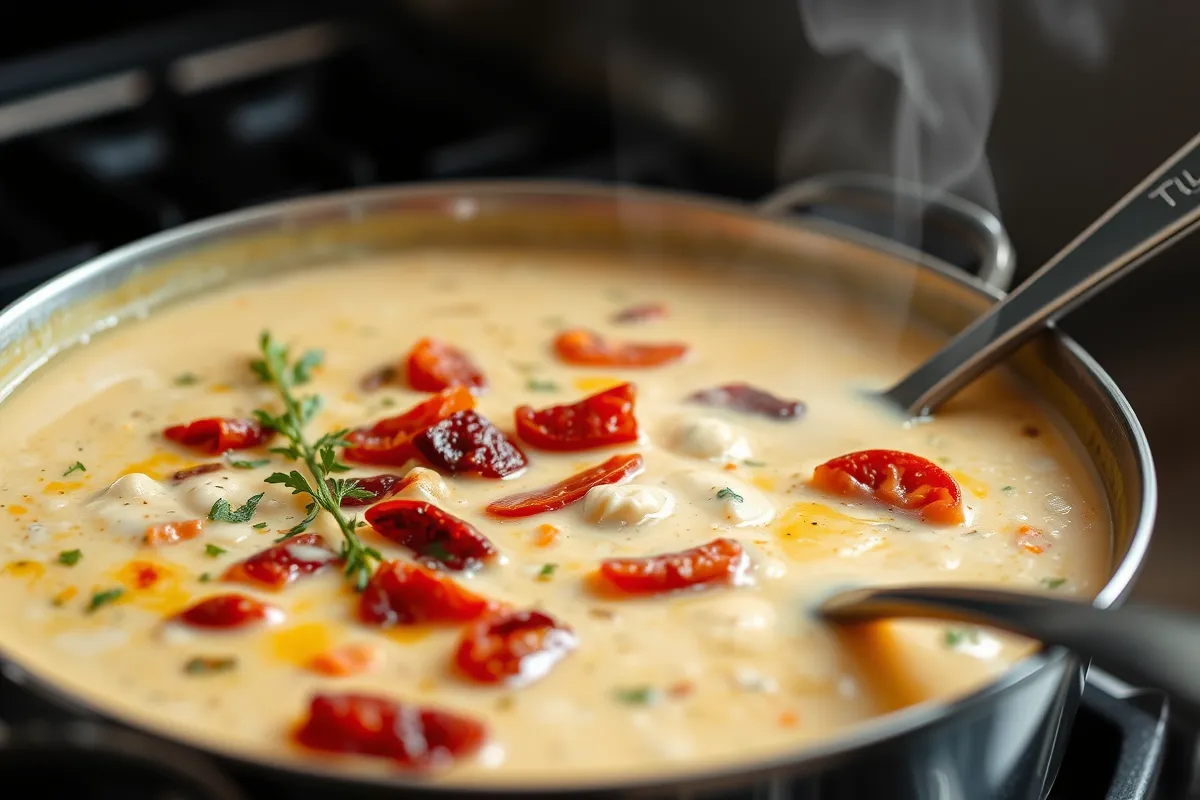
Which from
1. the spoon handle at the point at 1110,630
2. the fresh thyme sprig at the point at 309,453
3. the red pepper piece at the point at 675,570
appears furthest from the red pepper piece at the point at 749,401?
the spoon handle at the point at 1110,630

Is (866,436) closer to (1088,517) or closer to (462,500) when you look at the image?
(1088,517)

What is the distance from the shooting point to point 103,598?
4.55 feet

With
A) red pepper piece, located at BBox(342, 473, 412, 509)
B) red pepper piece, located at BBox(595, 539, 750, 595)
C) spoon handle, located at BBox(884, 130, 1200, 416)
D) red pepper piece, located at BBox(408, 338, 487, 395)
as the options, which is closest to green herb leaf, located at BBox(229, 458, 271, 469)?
red pepper piece, located at BBox(342, 473, 412, 509)

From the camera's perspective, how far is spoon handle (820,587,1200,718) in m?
1.00

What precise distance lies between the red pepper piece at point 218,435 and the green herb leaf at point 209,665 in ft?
1.44

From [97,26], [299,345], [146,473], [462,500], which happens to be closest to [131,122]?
[97,26]

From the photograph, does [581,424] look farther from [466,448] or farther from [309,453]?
[309,453]

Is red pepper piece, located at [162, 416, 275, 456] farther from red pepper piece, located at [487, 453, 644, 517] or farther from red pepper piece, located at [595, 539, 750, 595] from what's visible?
red pepper piece, located at [595, 539, 750, 595]

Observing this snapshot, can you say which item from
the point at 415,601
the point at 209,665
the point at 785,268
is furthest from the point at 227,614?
the point at 785,268

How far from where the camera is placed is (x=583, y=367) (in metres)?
1.91

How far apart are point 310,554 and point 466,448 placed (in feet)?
0.86

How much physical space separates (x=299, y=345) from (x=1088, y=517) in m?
1.12

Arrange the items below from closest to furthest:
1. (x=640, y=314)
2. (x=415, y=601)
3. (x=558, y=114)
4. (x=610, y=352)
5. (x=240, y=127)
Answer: (x=415, y=601) → (x=610, y=352) → (x=640, y=314) → (x=240, y=127) → (x=558, y=114)

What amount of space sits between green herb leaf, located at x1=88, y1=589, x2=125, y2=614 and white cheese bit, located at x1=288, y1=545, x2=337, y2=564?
7.0 inches
